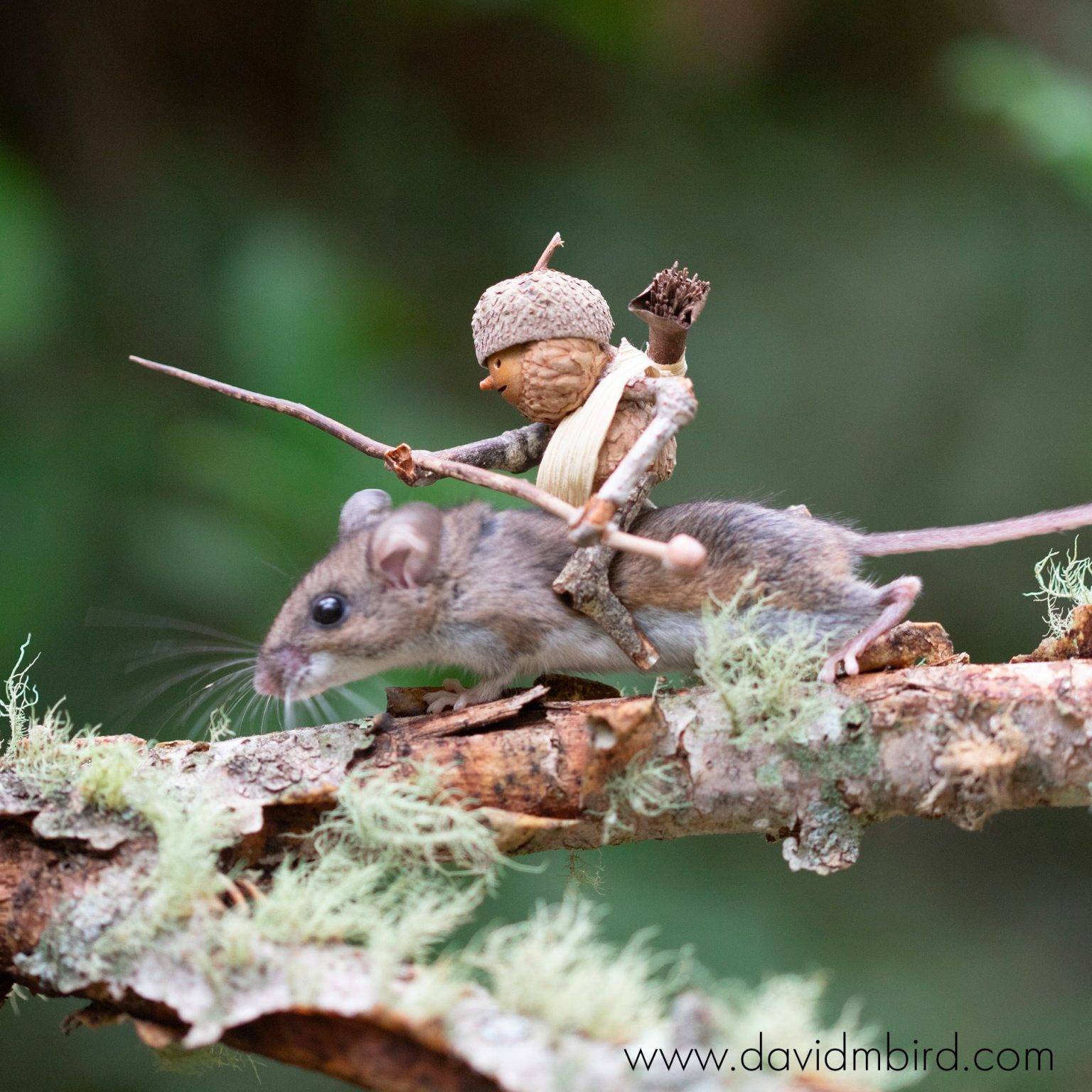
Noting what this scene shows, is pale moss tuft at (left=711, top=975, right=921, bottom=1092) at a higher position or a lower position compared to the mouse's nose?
lower

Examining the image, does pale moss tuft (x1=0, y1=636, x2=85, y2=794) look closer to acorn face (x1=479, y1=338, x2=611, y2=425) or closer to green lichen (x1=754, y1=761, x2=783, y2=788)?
acorn face (x1=479, y1=338, x2=611, y2=425)

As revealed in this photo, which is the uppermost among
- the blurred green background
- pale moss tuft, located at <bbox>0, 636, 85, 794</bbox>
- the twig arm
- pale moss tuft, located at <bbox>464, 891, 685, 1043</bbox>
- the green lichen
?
the blurred green background

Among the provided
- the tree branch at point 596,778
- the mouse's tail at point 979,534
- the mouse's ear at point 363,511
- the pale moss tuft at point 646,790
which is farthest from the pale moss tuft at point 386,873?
the mouse's tail at point 979,534

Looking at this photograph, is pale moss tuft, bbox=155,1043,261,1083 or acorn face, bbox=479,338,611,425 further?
acorn face, bbox=479,338,611,425

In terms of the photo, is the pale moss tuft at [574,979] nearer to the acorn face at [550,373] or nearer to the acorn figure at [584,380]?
the acorn figure at [584,380]

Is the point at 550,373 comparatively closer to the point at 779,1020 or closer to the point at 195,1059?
the point at 779,1020

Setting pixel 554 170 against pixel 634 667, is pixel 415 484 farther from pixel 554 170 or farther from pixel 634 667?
pixel 554 170

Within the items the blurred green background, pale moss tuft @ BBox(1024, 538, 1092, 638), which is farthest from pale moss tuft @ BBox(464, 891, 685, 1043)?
the blurred green background
